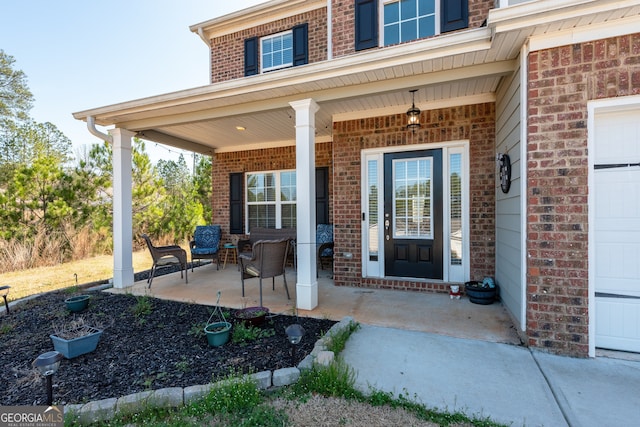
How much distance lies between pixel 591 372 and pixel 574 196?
131 cm

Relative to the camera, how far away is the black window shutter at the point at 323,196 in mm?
6059

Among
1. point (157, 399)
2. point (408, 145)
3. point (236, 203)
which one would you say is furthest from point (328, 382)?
point (236, 203)

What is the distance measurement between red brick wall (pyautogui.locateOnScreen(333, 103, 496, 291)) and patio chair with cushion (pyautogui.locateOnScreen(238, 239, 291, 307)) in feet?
3.59

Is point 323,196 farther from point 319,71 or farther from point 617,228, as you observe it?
point 617,228

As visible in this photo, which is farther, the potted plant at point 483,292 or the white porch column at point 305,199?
the potted plant at point 483,292

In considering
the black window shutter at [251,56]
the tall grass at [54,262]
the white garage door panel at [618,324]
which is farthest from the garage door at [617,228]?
the tall grass at [54,262]

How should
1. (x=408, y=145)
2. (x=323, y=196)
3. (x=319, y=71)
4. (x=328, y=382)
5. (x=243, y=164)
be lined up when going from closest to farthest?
(x=328, y=382) < (x=319, y=71) < (x=408, y=145) < (x=323, y=196) < (x=243, y=164)

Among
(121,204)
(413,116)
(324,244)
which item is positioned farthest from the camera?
(324,244)

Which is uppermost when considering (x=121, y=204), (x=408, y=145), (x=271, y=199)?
(x=408, y=145)

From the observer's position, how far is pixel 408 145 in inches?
169

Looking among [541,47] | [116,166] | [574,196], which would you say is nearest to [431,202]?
[574,196]

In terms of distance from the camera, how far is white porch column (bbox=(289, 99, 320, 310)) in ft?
11.3

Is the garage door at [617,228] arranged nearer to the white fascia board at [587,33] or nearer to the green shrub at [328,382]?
the white fascia board at [587,33]

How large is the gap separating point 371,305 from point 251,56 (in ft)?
17.0
